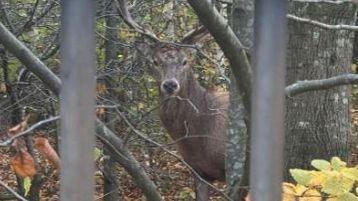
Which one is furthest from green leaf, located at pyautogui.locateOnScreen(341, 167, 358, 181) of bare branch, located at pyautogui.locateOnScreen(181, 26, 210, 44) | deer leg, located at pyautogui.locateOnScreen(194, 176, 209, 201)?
deer leg, located at pyautogui.locateOnScreen(194, 176, 209, 201)

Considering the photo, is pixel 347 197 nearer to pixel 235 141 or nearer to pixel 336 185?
pixel 336 185

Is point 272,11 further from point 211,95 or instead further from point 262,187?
point 211,95

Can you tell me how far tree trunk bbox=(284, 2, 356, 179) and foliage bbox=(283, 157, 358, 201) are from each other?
7.47ft

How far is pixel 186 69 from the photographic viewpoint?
8.48 m

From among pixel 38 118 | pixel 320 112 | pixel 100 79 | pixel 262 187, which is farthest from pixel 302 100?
pixel 262 187

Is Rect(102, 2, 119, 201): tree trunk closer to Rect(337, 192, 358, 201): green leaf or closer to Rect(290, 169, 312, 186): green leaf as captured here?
Rect(290, 169, 312, 186): green leaf

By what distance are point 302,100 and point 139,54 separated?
6.24ft

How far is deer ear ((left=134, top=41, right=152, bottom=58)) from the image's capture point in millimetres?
6971

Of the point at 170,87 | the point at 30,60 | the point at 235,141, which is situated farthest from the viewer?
the point at 170,87

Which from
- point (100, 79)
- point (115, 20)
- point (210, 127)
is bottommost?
point (210, 127)

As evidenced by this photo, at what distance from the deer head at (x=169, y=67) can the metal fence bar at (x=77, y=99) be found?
6.45 meters

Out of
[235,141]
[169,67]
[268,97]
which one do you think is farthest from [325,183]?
[169,67]

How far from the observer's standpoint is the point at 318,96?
596 cm

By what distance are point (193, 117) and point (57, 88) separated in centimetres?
482
